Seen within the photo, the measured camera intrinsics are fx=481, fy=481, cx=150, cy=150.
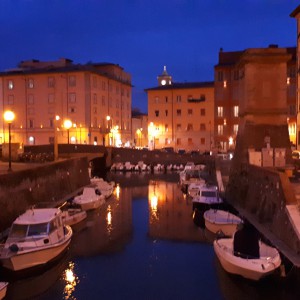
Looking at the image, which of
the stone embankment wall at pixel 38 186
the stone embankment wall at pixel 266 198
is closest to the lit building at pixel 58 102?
the stone embankment wall at pixel 38 186

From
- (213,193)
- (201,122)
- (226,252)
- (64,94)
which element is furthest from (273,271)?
(201,122)

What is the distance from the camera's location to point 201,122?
319 ft

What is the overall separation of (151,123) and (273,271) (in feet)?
265

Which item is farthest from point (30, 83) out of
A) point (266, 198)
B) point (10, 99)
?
point (266, 198)

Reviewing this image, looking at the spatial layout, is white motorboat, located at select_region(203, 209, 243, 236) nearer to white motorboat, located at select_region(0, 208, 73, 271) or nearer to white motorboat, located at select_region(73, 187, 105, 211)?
white motorboat, located at select_region(0, 208, 73, 271)

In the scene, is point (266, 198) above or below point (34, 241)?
above

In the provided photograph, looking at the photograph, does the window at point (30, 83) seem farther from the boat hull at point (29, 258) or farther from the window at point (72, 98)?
the boat hull at point (29, 258)

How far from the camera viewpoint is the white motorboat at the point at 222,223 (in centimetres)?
2736

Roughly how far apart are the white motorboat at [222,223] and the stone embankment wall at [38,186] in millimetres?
11325

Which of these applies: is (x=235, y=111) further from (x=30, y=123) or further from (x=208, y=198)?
(x=208, y=198)

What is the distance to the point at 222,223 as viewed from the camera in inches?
1093

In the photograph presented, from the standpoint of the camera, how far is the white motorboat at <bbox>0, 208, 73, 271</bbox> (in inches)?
797

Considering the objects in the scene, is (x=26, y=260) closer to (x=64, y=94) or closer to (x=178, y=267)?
(x=178, y=267)

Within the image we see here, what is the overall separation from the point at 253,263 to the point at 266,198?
29.4 ft
